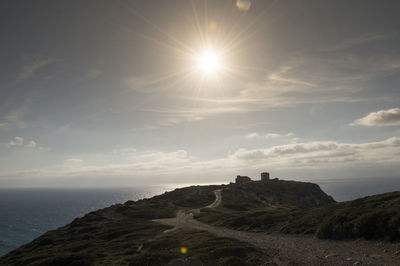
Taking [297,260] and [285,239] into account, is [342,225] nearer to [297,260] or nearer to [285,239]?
[285,239]

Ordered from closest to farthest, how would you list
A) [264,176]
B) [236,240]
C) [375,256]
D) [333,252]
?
[375,256], [333,252], [236,240], [264,176]

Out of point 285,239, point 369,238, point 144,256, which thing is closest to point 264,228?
point 285,239

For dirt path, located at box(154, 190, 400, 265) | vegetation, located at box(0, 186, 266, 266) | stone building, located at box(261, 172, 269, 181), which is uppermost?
stone building, located at box(261, 172, 269, 181)

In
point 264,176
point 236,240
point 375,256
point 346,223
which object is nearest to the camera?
point 375,256

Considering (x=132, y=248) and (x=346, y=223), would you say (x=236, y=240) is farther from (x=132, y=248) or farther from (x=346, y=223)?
(x=132, y=248)

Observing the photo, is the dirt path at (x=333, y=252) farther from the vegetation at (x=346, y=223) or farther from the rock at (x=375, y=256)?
the vegetation at (x=346, y=223)

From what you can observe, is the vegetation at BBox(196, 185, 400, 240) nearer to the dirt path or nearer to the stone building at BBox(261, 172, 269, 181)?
the dirt path

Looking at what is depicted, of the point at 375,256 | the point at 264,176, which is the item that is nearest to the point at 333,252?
the point at 375,256

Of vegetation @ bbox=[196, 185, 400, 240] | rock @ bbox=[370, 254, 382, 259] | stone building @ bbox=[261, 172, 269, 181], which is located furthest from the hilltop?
stone building @ bbox=[261, 172, 269, 181]

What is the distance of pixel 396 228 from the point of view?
24344mm

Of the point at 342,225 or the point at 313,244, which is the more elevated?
the point at 342,225

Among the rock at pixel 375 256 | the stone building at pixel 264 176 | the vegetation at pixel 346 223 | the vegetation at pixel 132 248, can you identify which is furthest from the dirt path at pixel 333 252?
the stone building at pixel 264 176

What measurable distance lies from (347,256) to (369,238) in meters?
6.79

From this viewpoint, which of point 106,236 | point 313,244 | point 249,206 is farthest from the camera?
point 249,206
